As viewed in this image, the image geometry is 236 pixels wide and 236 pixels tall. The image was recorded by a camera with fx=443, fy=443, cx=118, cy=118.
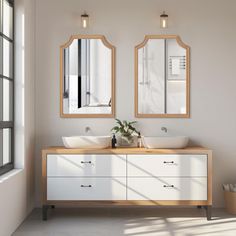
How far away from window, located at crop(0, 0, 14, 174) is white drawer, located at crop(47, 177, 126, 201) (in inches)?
20.5

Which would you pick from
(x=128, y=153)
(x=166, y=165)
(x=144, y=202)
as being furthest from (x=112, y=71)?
(x=144, y=202)

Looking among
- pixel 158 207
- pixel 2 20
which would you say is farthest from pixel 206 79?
pixel 2 20

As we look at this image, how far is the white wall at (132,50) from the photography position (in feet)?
17.3

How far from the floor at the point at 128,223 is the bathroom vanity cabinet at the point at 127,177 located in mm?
184

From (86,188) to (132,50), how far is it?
1717 millimetres

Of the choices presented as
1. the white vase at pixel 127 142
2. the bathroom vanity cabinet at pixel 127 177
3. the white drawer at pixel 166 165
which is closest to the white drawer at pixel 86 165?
the bathroom vanity cabinet at pixel 127 177

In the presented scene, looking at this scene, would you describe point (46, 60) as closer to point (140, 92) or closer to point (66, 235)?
point (140, 92)

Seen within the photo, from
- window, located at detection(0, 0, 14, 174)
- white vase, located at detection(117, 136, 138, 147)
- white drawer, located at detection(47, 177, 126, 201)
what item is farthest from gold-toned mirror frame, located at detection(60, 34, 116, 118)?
white drawer, located at detection(47, 177, 126, 201)

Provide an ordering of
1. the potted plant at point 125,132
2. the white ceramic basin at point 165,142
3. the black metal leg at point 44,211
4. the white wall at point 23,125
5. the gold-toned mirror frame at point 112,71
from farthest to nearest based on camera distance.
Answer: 1. the gold-toned mirror frame at point 112,71
2. the potted plant at point 125,132
3. the white ceramic basin at point 165,142
4. the black metal leg at point 44,211
5. the white wall at point 23,125

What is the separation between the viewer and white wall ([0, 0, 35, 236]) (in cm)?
426

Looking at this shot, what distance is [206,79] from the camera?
5273 mm

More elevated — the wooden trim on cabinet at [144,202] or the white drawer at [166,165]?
the white drawer at [166,165]

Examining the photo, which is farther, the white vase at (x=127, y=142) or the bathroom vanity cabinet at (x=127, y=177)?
the white vase at (x=127, y=142)

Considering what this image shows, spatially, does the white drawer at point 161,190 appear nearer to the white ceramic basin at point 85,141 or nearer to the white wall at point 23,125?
the white ceramic basin at point 85,141
